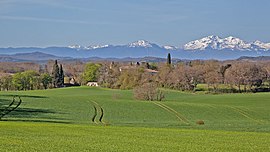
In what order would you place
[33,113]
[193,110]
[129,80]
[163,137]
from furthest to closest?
[129,80] → [193,110] → [33,113] → [163,137]

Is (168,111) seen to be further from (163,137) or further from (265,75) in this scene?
(265,75)

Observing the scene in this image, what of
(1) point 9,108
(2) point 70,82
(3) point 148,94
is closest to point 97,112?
(1) point 9,108

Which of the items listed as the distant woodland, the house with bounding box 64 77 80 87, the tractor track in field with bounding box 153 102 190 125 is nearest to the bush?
the tractor track in field with bounding box 153 102 190 125

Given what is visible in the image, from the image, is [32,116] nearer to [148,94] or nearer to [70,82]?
[148,94]

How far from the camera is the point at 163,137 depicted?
2938 centimetres

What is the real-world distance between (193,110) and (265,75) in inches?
3397

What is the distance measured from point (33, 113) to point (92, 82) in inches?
4731

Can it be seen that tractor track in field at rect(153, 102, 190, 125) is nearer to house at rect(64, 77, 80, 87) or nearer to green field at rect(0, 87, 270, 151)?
green field at rect(0, 87, 270, 151)

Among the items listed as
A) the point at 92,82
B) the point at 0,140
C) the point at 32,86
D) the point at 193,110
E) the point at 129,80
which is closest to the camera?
the point at 0,140

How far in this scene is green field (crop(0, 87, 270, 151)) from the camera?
79.1 feet

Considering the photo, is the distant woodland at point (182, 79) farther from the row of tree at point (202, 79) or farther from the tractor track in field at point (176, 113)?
the tractor track in field at point (176, 113)

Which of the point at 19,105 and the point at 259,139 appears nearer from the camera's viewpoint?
the point at 259,139

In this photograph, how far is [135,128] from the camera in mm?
36688

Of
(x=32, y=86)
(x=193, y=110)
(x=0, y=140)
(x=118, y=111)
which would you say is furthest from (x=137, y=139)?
(x=32, y=86)
